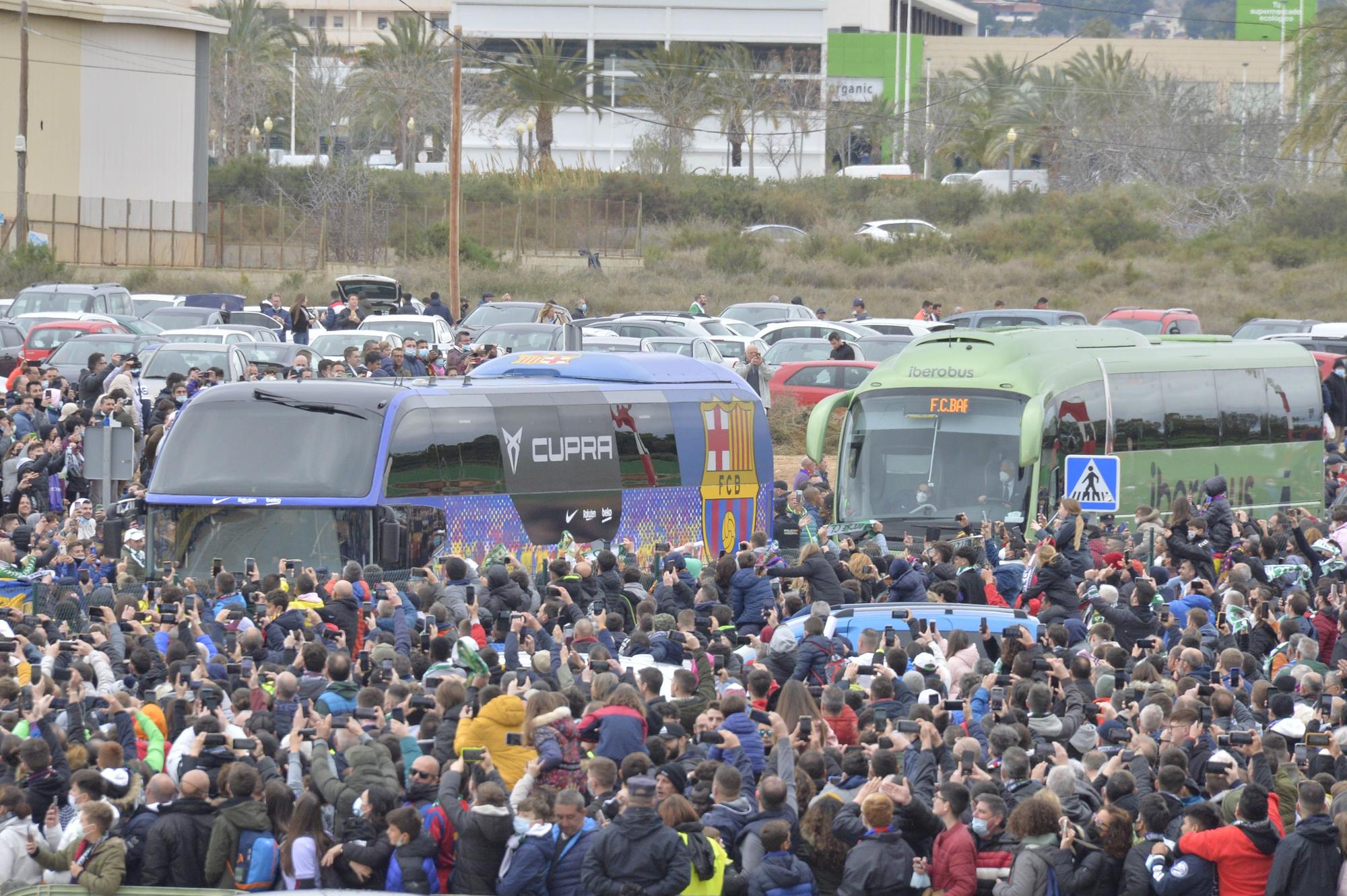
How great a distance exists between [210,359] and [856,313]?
18.4 m

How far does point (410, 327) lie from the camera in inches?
1273

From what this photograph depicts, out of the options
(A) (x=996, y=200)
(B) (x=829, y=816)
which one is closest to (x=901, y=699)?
(B) (x=829, y=816)

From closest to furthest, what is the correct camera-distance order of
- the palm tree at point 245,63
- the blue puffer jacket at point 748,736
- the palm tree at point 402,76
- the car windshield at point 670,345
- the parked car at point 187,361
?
1. the blue puffer jacket at point 748,736
2. the parked car at point 187,361
3. the car windshield at point 670,345
4. the palm tree at point 402,76
5. the palm tree at point 245,63

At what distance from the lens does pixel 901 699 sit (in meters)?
11.0

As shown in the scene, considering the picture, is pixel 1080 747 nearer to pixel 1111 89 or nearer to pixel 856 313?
pixel 856 313

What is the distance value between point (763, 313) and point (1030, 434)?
75.1 ft

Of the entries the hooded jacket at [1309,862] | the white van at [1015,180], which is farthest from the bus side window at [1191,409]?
the white van at [1015,180]

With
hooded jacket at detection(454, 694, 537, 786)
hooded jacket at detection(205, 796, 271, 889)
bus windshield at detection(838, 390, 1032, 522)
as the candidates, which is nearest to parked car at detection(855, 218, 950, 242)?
bus windshield at detection(838, 390, 1032, 522)

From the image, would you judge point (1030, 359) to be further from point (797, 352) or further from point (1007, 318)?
point (1007, 318)

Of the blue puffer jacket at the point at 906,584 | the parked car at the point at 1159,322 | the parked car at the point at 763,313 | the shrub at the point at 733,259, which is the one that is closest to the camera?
the blue puffer jacket at the point at 906,584

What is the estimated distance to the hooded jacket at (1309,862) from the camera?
824cm

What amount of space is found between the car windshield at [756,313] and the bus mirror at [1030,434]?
22.2 meters

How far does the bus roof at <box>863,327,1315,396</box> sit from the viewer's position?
20859 millimetres

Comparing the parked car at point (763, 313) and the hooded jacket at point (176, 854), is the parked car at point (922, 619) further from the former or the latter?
the parked car at point (763, 313)
